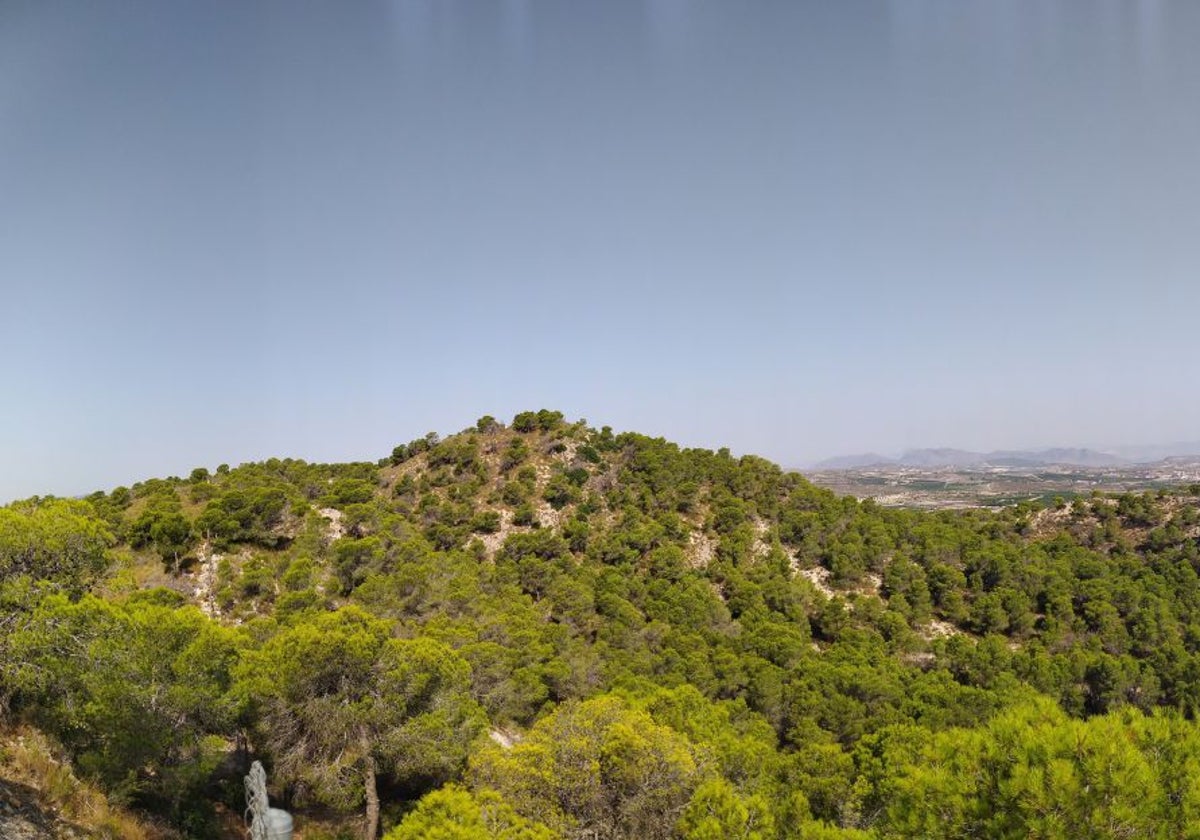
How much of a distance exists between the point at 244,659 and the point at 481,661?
31.7 ft

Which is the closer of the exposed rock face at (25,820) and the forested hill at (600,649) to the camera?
the exposed rock face at (25,820)

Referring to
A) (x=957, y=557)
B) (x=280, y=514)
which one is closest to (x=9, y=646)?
(x=280, y=514)

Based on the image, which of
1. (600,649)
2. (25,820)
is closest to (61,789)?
(25,820)

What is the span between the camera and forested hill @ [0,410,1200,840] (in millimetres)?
10625

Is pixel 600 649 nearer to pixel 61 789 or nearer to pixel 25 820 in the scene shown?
pixel 61 789

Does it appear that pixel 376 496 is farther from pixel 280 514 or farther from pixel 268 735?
pixel 268 735

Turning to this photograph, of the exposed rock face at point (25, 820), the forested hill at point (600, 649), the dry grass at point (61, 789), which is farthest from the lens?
the forested hill at point (600, 649)

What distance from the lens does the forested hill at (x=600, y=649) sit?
1062 centimetres

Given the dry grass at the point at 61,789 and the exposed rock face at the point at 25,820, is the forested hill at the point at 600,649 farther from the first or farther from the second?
the exposed rock face at the point at 25,820

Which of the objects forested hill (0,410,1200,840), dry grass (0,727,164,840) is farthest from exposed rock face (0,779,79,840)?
forested hill (0,410,1200,840)

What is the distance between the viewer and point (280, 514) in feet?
128

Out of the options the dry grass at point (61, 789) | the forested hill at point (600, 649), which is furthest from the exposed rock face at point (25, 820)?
the forested hill at point (600, 649)

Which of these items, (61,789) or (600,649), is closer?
(61,789)

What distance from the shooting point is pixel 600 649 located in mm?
→ 32656
